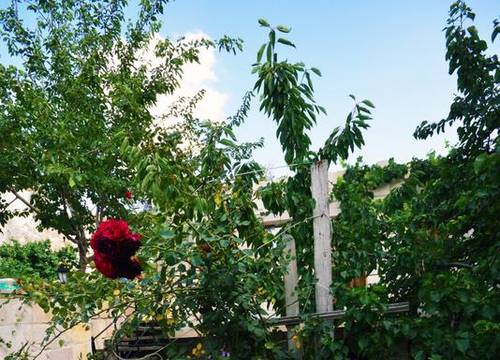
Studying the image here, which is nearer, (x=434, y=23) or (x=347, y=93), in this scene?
(x=347, y=93)

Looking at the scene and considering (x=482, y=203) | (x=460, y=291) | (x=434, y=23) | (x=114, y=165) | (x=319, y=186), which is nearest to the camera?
(x=460, y=291)

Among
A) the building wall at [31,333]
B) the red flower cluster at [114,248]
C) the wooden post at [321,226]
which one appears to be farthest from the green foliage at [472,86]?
the building wall at [31,333]

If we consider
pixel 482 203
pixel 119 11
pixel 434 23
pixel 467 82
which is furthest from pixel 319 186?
pixel 119 11

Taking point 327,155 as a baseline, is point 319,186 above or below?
below

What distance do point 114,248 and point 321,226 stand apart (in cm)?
77

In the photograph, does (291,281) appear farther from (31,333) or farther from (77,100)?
(77,100)

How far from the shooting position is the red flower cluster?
189 centimetres

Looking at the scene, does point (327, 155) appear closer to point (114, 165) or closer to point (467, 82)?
point (467, 82)

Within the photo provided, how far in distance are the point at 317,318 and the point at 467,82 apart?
4.89ft

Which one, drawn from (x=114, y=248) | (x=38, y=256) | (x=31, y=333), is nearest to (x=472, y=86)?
(x=114, y=248)

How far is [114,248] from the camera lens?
1.89 metres

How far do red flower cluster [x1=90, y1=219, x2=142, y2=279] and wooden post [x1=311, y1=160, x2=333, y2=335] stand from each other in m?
0.68

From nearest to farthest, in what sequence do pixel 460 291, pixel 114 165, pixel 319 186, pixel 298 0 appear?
pixel 460 291 → pixel 319 186 → pixel 298 0 → pixel 114 165

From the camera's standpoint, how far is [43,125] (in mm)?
5344
